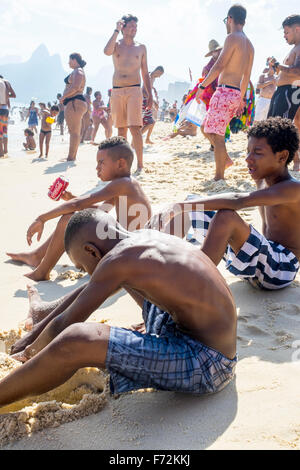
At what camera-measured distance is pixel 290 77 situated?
15.2 feet

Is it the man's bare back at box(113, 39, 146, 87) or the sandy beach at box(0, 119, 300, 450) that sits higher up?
the man's bare back at box(113, 39, 146, 87)

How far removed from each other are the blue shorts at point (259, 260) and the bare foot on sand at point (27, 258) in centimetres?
130

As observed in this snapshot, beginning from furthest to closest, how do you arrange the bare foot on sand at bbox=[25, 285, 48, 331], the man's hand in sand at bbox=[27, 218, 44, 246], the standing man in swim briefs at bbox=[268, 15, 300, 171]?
the standing man in swim briefs at bbox=[268, 15, 300, 171]
the man's hand in sand at bbox=[27, 218, 44, 246]
the bare foot on sand at bbox=[25, 285, 48, 331]

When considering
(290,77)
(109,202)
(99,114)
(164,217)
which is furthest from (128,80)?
(99,114)

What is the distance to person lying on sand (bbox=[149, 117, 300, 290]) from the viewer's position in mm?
2295

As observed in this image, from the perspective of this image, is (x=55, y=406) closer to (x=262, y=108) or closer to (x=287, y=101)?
(x=287, y=101)

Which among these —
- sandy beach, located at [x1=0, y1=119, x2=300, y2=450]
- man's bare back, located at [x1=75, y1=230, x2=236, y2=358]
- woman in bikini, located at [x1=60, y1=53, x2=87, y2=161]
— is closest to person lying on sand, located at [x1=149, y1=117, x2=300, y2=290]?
sandy beach, located at [x1=0, y1=119, x2=300, y2=450]

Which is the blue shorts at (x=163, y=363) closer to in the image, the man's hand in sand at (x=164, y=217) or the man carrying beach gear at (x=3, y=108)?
the man's hand in sand at (x=164, y=217)

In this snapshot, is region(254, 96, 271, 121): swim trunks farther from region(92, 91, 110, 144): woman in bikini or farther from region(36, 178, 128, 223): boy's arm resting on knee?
region(36, 178, 128, 223): boy's arm resting on knee

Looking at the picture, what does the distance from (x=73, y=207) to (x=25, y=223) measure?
51.1 inches

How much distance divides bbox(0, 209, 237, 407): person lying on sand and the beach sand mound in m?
0.09

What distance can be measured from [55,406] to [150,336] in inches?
16.9

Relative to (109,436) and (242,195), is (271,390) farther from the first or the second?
(242,195)
